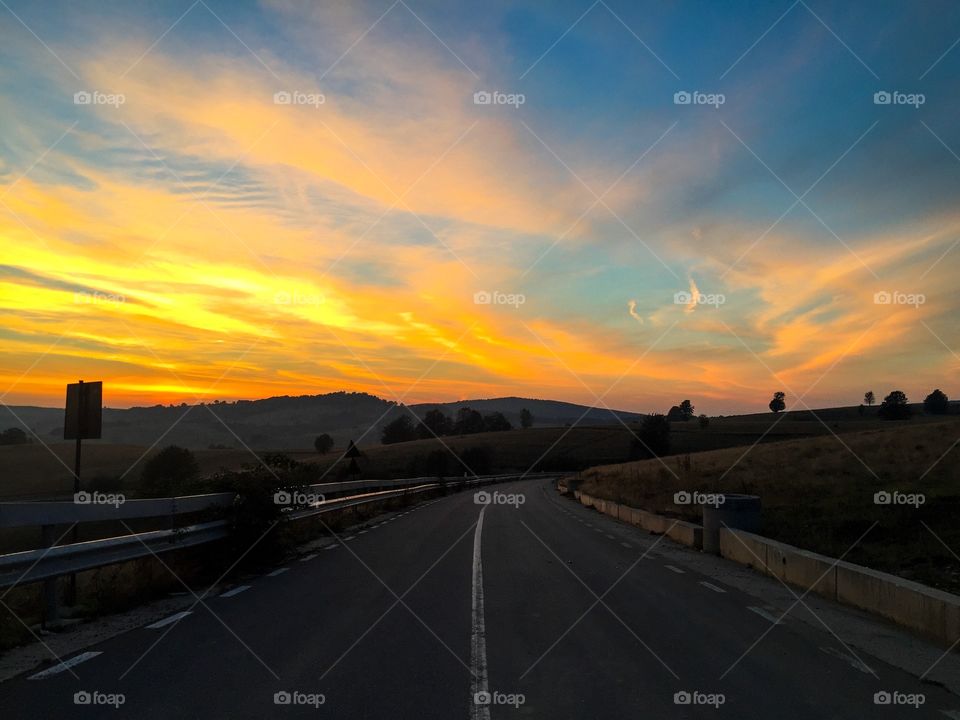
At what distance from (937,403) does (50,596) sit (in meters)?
170

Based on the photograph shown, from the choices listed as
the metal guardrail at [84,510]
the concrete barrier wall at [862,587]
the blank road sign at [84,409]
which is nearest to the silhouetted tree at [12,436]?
the blank road sign at [84,409]

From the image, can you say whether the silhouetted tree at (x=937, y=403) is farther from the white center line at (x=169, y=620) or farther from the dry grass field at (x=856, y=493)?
the white center line at (x=169, y=620)

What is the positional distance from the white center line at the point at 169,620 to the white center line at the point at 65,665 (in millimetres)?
1203

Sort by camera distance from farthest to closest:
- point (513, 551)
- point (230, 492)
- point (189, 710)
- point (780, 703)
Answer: point (513, 551)
point (230, 492)
point (780, 703)
point (189, 710)

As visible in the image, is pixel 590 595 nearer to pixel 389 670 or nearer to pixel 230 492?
pixel 389 670

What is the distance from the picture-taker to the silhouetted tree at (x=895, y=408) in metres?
131

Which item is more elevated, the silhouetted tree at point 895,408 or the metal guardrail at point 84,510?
the silhouetted tree at point 895,408

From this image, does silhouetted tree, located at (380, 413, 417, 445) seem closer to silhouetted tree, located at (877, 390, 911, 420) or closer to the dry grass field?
silhouetted tree, located at (877, 390, 911, 420)

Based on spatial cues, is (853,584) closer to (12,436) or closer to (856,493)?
(856,493)

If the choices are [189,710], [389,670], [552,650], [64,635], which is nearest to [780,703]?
[552,650]

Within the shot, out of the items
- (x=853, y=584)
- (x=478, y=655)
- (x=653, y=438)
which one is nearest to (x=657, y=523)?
(x=853, y=584)

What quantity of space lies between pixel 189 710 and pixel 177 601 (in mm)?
4877

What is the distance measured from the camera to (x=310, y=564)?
45.2 feet

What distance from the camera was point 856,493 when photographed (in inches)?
864
